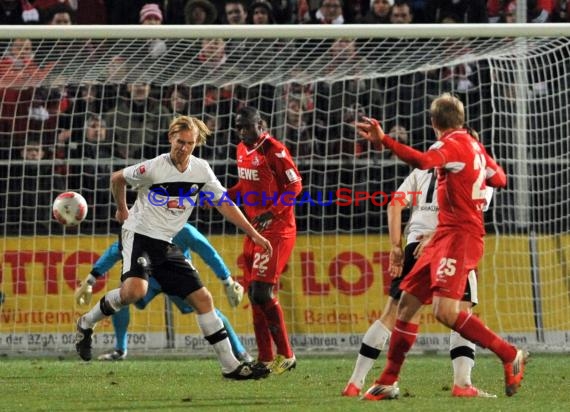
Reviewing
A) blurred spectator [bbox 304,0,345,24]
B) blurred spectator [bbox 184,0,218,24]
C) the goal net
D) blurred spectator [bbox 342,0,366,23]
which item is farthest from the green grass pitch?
blurred spectator [bbox 342,0,366,23]

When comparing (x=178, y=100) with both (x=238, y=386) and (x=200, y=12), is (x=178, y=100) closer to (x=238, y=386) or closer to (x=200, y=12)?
(x=200, y=12)

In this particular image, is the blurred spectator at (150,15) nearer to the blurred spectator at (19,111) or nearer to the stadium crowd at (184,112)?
the stadium crowd at (184,112)

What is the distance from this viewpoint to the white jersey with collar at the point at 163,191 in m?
9.32

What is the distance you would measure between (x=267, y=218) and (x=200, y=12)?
18.1 ft

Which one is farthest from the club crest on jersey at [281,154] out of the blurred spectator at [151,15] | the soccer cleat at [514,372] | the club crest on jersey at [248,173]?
the blurred spectator at [151,15]

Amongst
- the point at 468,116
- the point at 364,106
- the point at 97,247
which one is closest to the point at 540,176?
the point at 468,116

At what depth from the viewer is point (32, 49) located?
12.7 m

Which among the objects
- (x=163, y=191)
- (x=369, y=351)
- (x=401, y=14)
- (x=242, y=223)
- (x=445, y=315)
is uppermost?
(x=401, y=14)

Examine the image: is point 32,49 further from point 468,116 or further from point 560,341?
point 560,341

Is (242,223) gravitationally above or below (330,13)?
below

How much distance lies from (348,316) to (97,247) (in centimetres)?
286

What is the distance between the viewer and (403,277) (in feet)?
29.4

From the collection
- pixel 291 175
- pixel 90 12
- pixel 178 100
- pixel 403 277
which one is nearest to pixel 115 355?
pixel 291 175

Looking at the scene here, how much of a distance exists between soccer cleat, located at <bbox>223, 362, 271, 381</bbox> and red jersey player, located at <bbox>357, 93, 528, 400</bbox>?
161 cm
